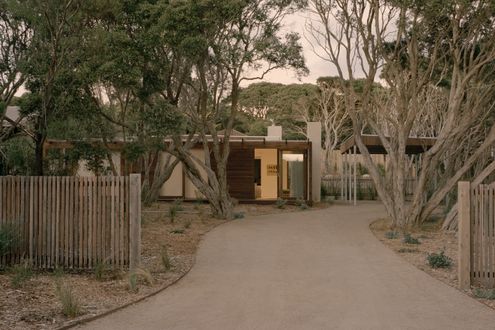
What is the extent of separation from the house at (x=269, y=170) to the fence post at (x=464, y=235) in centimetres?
1723

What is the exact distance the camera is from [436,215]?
71.2ft

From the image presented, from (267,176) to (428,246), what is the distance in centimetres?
1490

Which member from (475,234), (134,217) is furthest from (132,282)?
(475,234)

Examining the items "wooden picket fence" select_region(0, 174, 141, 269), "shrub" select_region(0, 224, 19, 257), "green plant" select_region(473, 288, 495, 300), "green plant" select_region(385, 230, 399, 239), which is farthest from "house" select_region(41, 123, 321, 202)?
"green plant" select_region(473, 288, 495, 300)

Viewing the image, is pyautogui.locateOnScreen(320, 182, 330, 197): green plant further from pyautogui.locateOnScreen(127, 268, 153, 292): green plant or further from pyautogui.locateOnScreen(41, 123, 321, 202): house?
pyautogui.locateOnScreen(127, 268, 153, 292): green plant

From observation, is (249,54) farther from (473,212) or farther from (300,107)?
(300,107)

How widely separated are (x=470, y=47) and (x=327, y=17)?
4400mm

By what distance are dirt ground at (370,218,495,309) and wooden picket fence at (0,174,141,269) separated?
5081mm

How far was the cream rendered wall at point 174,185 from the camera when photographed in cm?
2705

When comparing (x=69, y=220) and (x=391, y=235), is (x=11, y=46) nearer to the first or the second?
(x=69, y=220)

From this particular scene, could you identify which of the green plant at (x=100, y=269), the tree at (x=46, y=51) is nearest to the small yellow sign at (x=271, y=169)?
the tree at (x=46, y=51)

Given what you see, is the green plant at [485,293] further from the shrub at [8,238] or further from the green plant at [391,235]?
the shrub at [8,238]

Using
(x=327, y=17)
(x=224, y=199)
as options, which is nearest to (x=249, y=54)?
(x=327, y=17)

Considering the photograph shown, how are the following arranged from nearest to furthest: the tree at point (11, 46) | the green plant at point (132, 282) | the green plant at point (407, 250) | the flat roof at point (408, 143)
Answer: the green plant at point (132, 282) < the green plant at point (407, 250) < the tree at point (11, 46) < the flat roof at point (408, 143)
